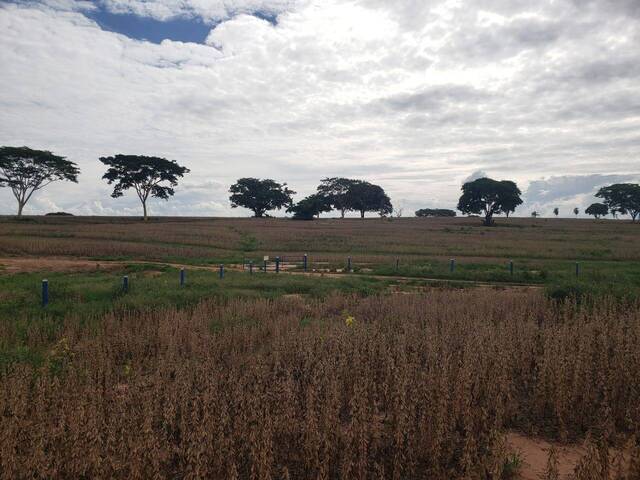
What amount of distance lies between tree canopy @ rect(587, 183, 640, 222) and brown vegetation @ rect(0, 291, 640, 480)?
306ft

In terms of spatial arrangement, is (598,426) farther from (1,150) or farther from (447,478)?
(1,150)

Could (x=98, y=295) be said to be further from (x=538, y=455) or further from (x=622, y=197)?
(x=622, y=197)

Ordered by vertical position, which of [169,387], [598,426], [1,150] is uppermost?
[1,150]

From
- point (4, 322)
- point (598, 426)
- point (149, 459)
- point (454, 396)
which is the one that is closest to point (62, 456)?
point (149, 459)

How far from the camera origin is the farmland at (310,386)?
465 centimetres

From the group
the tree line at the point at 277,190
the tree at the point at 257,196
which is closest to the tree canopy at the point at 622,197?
the tree line at the point at 277,190

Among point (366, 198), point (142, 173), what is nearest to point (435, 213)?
point (366, 198)

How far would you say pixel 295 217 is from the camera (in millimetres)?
90375

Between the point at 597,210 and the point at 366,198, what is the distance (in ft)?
177

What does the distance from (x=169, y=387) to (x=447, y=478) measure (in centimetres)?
382

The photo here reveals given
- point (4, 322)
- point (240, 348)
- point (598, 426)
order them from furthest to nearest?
point (4, 322) → point (240, 348) → point (598, 426)

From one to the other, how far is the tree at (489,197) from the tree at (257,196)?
1379 inches

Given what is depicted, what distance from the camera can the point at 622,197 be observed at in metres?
87.3

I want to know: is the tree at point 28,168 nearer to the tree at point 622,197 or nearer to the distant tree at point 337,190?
Answer: the distant tree at point 337,190
